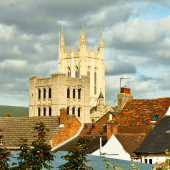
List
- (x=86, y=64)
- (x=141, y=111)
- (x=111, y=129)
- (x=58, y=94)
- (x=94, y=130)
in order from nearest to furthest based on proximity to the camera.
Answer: (x=111, y=129), (x=141, y=111), (x=94, y=130), (x=58, y=94), (x=86, y=64)

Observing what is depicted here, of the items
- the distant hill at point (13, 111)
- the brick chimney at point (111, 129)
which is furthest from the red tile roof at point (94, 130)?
the distant hill at point (13, 111)

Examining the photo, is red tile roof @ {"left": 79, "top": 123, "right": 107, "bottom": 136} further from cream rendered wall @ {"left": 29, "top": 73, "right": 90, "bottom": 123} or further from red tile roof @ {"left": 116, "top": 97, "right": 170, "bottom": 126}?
cream rendered wall @ {"left": 29, "top": 73, "right": 90, "bottom": 123}

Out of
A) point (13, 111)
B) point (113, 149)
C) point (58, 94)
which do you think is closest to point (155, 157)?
point (113, 149)

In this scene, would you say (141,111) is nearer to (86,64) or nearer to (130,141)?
(130,141)

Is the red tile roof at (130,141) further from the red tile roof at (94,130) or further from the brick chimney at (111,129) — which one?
the red tile roof at (94,130)

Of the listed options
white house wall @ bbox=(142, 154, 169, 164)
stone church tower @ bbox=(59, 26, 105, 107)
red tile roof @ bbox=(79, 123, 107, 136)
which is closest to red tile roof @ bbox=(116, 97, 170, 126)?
red tile roof @ bbox=(79, 123, 107, 136)

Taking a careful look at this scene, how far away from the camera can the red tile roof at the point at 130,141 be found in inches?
1296

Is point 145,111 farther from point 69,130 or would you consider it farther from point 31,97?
point 31,97

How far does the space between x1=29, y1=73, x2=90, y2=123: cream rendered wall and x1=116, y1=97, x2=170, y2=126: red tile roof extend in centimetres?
6161

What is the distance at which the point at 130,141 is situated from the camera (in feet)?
113

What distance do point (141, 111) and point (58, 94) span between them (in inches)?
2535

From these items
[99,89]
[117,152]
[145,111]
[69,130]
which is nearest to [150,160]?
[117,152]

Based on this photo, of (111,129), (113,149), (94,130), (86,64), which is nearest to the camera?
(113,149)

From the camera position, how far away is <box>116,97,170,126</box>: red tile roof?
126 ft
